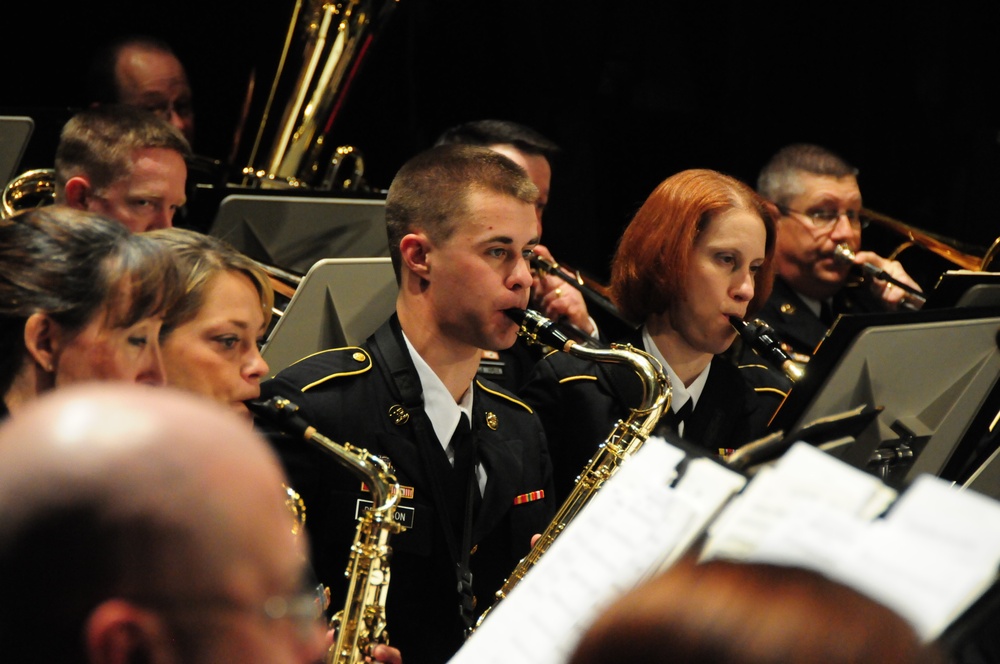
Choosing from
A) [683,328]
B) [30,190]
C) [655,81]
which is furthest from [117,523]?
[655,81]

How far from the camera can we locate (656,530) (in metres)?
1.53

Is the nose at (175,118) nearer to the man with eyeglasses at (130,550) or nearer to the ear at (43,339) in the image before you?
the ear at (43,339)

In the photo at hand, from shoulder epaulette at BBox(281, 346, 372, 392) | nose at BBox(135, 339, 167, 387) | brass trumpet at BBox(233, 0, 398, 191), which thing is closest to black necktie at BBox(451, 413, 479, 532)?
shoulder epaulette at BBox(281, 346, 372, 392)

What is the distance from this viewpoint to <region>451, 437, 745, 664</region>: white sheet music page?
1514mm

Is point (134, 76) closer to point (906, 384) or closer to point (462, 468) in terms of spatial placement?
point (462, 468)

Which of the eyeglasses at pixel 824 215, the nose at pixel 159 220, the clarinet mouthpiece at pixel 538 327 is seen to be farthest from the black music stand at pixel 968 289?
the nose at pixel 159 220

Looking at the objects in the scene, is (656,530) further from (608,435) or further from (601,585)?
(608,435)

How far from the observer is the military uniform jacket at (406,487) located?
8.03 feet

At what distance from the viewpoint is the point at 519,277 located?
2.74m

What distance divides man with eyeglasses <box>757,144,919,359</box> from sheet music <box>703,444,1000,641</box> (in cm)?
295

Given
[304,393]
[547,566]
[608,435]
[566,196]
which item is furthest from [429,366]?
[566,196]

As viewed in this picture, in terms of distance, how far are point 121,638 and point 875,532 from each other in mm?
833

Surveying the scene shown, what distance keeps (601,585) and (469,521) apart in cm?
101

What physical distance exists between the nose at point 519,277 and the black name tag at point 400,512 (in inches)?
23.3
